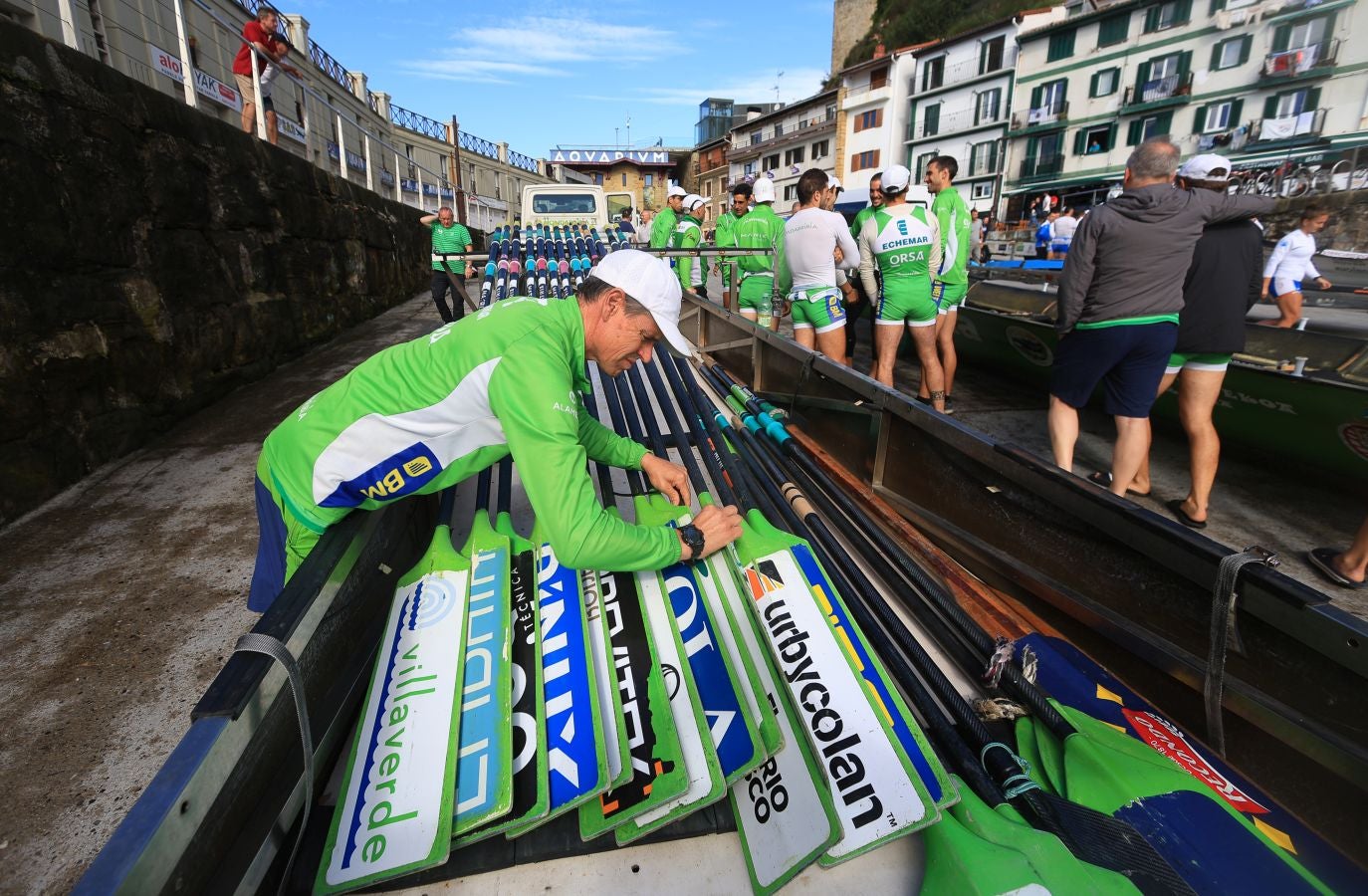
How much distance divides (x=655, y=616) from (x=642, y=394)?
249cm

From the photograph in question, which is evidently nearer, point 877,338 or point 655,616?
point 655,616

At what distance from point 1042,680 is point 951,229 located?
13.1ft

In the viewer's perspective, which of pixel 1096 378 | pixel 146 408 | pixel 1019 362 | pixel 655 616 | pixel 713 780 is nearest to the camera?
pixel 713 780

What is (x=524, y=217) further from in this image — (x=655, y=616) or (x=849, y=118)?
(x=849, y=118)

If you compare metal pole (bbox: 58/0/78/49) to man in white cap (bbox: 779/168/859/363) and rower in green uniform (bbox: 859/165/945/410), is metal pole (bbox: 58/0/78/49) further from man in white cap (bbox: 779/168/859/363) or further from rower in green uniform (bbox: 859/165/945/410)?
rower in green uniform (bbox: 859/165/945/410)

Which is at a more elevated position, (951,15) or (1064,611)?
(951,15)

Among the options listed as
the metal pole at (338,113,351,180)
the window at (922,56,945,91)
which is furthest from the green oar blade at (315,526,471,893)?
the window at (922,56,945,91)

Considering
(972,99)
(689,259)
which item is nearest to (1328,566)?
(689,259)

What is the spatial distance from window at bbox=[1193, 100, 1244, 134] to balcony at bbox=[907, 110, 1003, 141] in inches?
356

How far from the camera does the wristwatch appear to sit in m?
1.88

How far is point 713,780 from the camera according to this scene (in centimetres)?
136

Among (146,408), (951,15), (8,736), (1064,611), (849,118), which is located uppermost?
(951,15)

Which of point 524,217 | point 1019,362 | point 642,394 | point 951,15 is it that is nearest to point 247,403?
point 642,394

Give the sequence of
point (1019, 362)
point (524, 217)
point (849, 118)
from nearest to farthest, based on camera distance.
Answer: point (1019, 362) → point (524, 217) → point (849, 118)
